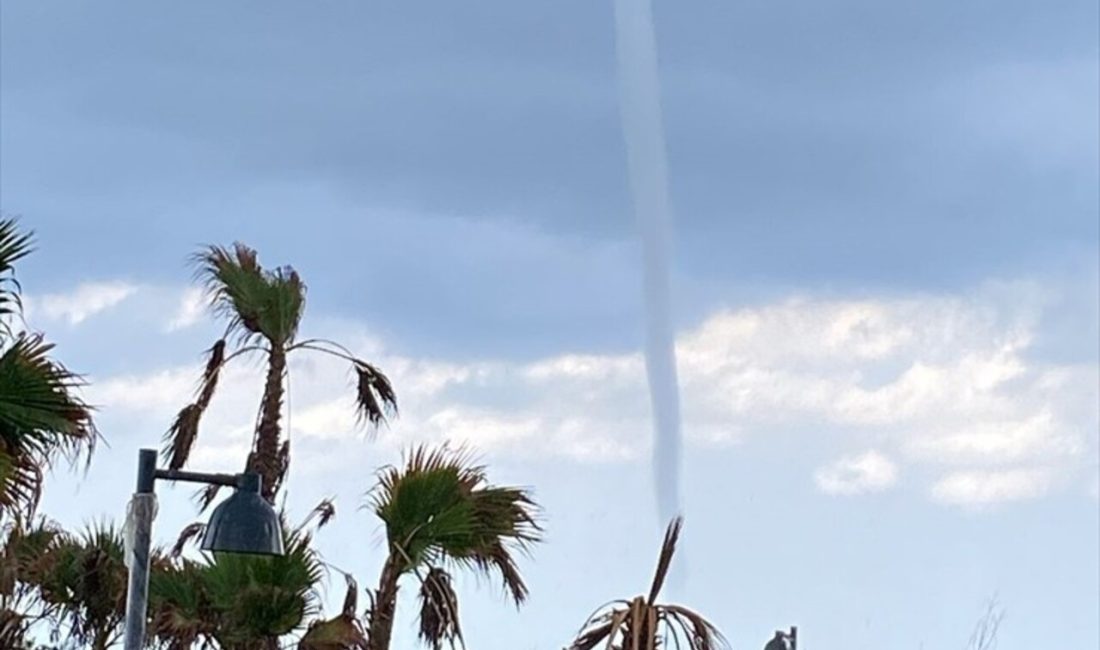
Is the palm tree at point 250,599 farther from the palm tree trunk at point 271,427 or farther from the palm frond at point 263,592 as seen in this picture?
the palm tree trunk at point 271,427

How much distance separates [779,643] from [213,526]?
451 cm

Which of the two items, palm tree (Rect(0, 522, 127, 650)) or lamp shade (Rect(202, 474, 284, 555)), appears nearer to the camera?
lamp shade (Rect(202, 474, 284, 555))

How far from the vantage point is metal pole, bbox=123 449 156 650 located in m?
10.2

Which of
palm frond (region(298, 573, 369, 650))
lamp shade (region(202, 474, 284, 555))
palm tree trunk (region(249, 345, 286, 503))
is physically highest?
palm tree trunk (region(249, 345, 286, 503))

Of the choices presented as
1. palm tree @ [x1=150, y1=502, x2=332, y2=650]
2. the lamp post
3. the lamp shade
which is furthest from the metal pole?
palm tree @ [x1=150, y1=502, x2=332, y2=650]

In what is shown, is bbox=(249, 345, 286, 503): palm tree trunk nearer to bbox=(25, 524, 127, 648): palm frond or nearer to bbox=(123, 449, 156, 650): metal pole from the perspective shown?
bbox=(25, 524, 127, 648): palm frond

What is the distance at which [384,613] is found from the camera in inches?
588

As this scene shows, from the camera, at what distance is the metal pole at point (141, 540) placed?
1024 cm

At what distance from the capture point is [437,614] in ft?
48.4

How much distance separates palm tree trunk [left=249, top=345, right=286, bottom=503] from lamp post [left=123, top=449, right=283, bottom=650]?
21.1 ft

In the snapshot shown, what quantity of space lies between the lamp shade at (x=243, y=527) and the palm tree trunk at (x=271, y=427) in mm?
6784

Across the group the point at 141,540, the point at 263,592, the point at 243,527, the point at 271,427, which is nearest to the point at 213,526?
the point at 243,527

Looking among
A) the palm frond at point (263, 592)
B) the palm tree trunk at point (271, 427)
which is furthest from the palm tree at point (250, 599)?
the palm tree trunk at point (271, 427)

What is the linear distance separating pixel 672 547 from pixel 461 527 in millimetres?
4314
